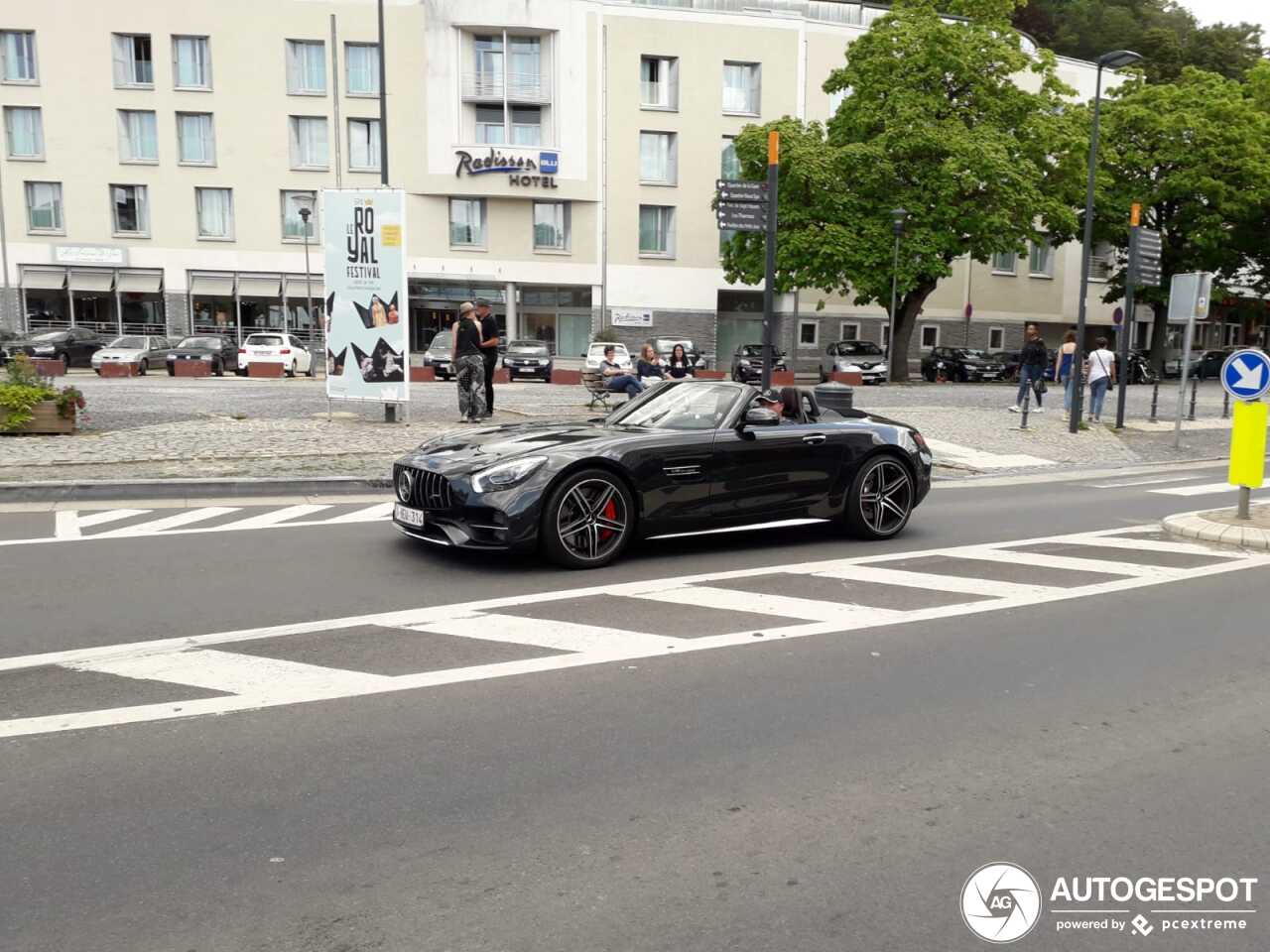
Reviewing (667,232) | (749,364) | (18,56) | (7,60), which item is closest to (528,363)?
(749,364)

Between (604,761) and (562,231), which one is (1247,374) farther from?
(562,231)


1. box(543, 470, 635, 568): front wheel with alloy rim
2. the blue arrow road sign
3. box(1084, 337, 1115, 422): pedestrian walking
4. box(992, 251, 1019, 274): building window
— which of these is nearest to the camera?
box(543, 470, 635, 568): front wheel with alloy rim

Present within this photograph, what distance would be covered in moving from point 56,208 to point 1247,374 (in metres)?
48.9

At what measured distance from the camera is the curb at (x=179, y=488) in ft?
36.4

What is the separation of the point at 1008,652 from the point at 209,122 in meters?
48.5

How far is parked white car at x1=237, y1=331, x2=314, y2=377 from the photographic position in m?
34.6

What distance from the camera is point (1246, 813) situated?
13.4ft

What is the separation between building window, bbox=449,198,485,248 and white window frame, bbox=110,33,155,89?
1396 cm

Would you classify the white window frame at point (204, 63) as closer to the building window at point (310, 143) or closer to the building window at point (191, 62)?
the building window at point (191, 62)

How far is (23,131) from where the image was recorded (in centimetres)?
4606

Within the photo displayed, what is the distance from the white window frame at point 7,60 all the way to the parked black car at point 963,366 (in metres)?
40.2

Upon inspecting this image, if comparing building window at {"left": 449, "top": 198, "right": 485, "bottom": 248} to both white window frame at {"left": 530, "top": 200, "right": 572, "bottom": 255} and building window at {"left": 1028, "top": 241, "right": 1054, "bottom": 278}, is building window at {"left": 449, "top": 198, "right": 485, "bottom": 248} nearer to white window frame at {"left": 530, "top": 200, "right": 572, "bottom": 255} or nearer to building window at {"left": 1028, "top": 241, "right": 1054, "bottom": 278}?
white window frame at {"left": 530, "top": 200, "right": 572, "bottom": 255}

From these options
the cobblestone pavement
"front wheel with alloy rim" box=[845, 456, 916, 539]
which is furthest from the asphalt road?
the cobblestone pavement

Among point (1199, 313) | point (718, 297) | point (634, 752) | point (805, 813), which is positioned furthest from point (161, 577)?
point (718, 297)
